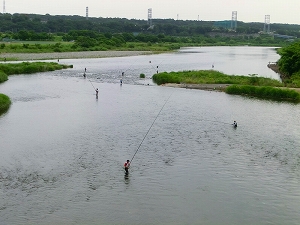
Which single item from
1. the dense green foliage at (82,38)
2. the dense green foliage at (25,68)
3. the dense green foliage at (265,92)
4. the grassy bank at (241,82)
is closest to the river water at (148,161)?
the dense green foliage at (265,92)

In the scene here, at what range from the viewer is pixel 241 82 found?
52.3m

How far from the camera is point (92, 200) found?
62.2ft

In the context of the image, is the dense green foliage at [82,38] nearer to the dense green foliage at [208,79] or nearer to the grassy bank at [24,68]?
the grassy bank at [24,68]

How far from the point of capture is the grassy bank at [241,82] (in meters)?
46.0

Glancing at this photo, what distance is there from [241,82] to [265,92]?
20.4 ft

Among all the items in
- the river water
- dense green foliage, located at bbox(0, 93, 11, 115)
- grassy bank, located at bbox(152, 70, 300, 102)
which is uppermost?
grassy bank, located at bbox(152, 70, 300, 102)

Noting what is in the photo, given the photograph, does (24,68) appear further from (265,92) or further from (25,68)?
(265,92)

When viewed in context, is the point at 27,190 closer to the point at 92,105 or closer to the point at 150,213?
the point at 150,213

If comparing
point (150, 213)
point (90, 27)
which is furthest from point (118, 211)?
point (90, 27)

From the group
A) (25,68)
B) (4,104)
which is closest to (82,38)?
(25,68)

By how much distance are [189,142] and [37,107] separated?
16.7 m

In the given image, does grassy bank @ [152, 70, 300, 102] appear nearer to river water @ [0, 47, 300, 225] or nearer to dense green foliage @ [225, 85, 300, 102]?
dense green foliage @ [225, 85, 300, 102]

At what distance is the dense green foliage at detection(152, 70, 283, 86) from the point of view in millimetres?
51906

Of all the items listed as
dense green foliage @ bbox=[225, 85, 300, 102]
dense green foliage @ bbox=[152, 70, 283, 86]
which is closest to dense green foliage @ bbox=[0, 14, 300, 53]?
dense green foliage @ bbox=[152, 70, 283, 86]
